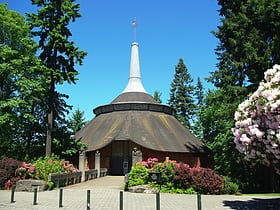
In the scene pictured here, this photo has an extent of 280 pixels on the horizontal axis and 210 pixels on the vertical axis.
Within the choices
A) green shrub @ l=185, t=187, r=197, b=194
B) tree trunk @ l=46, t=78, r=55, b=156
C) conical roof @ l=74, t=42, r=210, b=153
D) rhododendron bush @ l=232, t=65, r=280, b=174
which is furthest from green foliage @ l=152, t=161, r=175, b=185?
conical roof @ l=74, t=42, r=210, b=153

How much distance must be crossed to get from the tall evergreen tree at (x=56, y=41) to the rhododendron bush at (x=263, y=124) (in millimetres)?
16965

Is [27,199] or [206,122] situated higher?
[206,122]

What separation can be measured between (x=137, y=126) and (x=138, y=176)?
725 inches

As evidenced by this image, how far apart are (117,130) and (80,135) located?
6.50m

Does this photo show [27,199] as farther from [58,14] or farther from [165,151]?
[165,151]

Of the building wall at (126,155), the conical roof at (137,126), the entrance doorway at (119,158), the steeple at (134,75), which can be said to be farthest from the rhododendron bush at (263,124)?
the steeple at (134,75)

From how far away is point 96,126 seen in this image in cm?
4059

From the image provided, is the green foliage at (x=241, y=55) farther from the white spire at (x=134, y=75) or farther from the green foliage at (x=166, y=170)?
the white spire at (x=134, y=75)

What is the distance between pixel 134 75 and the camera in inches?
1937

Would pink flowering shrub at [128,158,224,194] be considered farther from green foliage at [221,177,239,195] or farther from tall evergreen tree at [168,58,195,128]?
tall evergreen tree at [168,58,195,128]

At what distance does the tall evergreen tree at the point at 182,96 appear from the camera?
62.5m

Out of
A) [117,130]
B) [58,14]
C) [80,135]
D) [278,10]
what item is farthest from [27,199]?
[80,135]

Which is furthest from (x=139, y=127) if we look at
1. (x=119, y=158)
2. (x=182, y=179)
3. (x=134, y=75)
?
(x=182, y=179)

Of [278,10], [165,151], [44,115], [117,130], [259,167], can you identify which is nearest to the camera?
[278,10]
